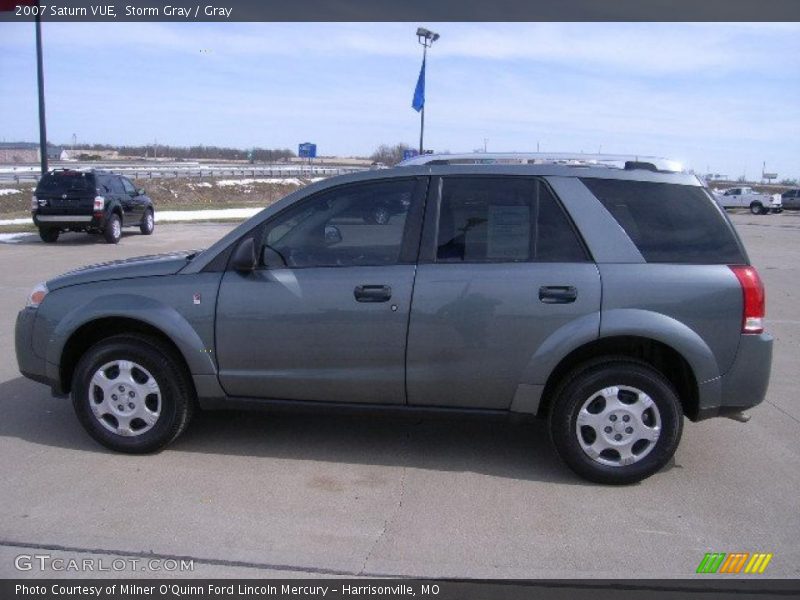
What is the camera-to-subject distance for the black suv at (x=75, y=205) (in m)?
17.0

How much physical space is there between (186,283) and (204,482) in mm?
1191

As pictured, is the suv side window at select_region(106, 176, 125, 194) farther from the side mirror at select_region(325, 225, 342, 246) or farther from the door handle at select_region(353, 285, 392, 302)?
the door handle at select_region(353, 285, 392, 302)

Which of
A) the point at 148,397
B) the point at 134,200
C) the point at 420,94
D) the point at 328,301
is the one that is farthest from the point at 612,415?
the point at 420,94

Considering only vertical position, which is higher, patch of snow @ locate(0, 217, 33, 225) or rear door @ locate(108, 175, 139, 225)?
rear door @ locate(108, 175, 139, 225)

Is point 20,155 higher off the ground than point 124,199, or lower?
higher

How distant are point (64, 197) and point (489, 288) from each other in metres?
15.1

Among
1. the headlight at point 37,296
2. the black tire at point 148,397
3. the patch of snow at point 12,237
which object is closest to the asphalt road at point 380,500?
the black tire at point 148,397

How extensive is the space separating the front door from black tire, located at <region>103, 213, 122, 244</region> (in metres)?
14.1

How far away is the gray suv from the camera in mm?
4332

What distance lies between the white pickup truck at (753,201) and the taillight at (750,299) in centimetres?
4652

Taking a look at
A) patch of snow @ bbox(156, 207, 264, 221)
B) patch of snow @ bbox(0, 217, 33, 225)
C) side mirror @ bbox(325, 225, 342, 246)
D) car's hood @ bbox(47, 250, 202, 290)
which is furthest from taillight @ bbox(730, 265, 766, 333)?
patch of snow @ bbox(156, 207, 264, 221)

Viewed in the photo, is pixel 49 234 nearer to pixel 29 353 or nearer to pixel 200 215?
pixel 200 215

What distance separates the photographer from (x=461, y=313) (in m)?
4.38

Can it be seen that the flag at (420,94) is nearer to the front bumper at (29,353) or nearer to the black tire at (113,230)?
the black tire at (113,230)
